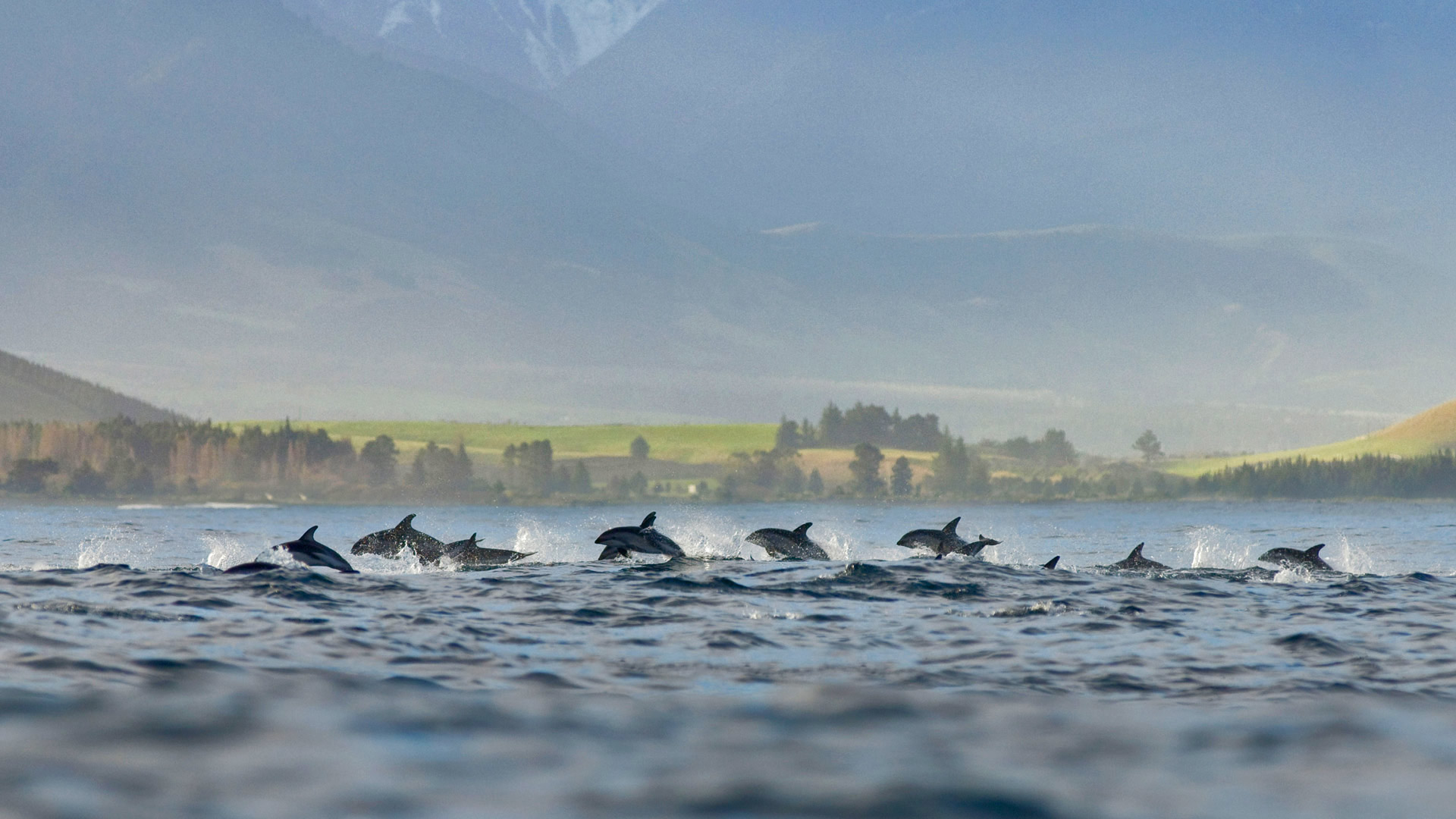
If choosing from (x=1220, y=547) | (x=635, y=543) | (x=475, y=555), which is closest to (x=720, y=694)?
(x=635, y=543)

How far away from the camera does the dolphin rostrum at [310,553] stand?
2661cm

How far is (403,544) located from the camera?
1195 inches

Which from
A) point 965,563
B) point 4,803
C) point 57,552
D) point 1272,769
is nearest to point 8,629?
point 4,803

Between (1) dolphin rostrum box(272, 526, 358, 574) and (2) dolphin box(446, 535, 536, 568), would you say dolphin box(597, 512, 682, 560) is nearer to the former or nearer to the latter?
(2) dolphin box(446, 535, 536, 568)

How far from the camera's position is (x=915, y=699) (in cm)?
1075

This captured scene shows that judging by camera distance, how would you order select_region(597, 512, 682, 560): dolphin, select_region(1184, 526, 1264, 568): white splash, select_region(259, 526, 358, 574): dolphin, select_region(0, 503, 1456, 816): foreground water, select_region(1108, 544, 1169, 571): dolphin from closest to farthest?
1. select_region(0, 503, 1456, 816): foreground water
2. select_region(259, 526, 358, 574): dolphin
3. select_region(1108, 544, 1169, 571): dolphin
4. select_region(597, 512, 682, 560): dolphin
5. select_region(1184, 526, 1264, 568): white splash

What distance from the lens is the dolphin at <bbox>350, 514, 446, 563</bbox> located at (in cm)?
2988

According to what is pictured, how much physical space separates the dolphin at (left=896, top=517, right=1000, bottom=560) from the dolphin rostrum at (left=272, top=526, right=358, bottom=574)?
13.1 metres

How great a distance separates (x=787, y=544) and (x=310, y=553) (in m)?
11.4

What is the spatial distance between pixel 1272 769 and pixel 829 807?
9.91ft

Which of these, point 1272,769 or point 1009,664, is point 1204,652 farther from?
point 1272,769

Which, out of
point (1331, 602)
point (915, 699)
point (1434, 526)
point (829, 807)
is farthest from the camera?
point (1434, 526)

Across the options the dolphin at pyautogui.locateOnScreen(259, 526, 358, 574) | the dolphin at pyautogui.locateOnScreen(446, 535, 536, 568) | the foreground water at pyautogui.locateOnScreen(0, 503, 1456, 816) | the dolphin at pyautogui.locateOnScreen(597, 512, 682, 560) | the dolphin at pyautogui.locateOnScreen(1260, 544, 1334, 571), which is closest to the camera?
the foreground water at pyautogui.locateOnScreen(0, 503, 1456, 816)

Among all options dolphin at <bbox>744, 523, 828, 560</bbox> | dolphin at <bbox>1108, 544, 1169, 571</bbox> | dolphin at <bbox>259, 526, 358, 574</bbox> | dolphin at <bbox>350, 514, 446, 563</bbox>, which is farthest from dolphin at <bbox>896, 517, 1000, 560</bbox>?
dolphin at <bbox>259, 526, 358, 574</bbox>
